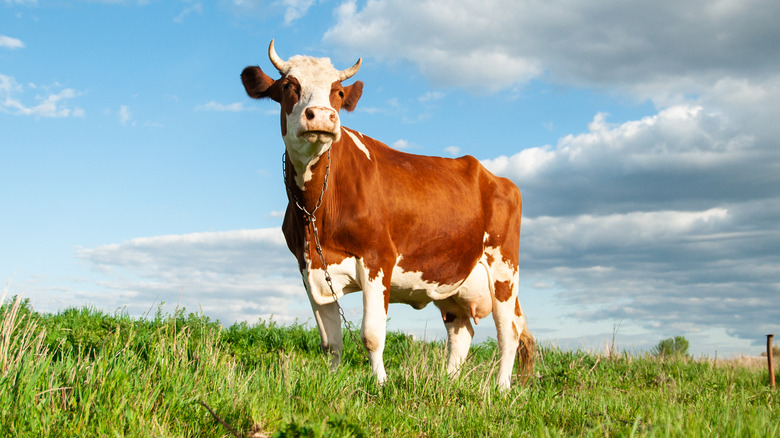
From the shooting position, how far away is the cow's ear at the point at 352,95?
734cm

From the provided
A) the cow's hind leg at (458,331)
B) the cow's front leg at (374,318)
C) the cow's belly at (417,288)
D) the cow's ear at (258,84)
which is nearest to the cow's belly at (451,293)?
the cow's belly at (417,288)

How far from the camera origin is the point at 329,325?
7.29m

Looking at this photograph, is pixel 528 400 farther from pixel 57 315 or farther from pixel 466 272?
pixel 57 315

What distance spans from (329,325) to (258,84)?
2.77 metres

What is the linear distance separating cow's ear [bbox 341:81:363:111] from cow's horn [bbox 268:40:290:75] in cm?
71

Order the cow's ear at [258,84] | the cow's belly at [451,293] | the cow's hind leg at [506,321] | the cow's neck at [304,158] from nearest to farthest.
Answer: the cow's neck at [304,158] < the cow's ear at [258,84] < the cow's belly at [451,293] < the cow's hind leg at [506,321]

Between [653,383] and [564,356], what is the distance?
2127 mm

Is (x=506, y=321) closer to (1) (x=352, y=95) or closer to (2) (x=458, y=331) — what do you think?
(2) (x=458, y=331)

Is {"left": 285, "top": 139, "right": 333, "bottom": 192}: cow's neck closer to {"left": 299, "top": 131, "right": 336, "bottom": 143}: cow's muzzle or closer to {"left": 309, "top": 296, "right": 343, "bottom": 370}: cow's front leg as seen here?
{"left": 299, "top": 131, "right": 336, "bottom": 143}: cow's muzzle

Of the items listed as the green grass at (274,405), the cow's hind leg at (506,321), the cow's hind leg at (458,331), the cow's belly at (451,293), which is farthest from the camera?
the cow's hind leg at (458,331)

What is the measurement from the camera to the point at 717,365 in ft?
40.8

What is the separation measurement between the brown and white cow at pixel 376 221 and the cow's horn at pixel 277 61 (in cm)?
1

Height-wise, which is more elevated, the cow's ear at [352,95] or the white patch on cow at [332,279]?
the cow's ear at [352,95]

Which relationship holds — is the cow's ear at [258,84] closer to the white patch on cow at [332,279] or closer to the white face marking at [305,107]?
the white face marking at [305,107]
